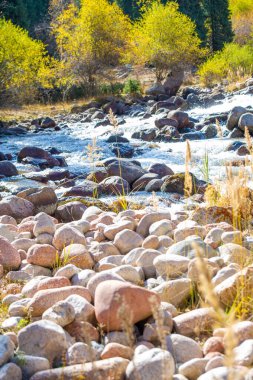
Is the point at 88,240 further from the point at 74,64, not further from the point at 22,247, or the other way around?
the point at 74,64

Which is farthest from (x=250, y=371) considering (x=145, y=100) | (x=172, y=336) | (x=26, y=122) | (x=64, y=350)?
(x=145, y=100)

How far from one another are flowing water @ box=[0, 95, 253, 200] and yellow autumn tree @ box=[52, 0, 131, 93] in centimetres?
722

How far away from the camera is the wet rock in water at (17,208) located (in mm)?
5456

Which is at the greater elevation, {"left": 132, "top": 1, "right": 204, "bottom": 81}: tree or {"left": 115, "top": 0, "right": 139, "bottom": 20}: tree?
{"left": 115, "top": 0, "right": 139, "bottom": 20}: tree

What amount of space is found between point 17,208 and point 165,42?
22758 mm

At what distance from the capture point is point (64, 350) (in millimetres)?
2365

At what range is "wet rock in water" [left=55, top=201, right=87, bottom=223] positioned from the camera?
5.48 m

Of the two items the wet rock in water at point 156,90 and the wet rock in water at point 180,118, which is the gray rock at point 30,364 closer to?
the wet rock in water at point 180,118

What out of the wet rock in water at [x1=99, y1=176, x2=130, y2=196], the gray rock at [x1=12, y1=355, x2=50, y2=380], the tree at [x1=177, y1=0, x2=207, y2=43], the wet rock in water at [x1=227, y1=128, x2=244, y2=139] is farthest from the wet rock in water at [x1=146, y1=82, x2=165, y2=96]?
the gray rock at [x1=12, y1=355, x2=50, y2=380]

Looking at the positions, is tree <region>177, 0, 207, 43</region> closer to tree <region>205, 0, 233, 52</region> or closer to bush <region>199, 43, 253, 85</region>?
tree <region>205, 0, 233, 52</region>

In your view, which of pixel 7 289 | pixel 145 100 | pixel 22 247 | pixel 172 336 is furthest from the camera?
pixel 145 100

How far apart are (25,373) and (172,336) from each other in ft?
2.04

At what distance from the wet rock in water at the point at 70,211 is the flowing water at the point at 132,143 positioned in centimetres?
188

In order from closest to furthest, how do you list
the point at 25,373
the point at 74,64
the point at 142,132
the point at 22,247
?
the point at 25,373 → the point at 22,247 → the point at 142,132 → the point at 74,64
